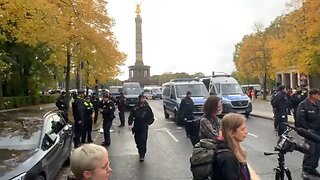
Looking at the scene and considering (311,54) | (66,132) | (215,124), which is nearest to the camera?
(215,124)

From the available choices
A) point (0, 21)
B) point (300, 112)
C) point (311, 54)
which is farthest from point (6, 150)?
point (311, 54)

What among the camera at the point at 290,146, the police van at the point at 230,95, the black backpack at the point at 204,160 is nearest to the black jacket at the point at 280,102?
the police van at the point at 230,95

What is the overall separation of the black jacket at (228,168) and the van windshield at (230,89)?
24287 mm

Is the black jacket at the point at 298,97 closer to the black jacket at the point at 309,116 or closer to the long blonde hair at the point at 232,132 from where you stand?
the black jacket at the point at 309,116

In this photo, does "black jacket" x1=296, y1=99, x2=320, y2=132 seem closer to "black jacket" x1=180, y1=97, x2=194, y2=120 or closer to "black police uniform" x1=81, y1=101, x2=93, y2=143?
"black jacket" x1=180, y1=97, x2=194, y2=120

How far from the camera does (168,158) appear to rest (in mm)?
11461

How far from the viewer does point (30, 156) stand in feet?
22.2

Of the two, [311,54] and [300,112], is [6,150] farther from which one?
[311,54]

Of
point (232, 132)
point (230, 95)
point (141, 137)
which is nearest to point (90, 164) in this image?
point (232, 132)

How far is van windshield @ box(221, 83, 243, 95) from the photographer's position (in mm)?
27469

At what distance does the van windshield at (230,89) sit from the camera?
2747 centimetres

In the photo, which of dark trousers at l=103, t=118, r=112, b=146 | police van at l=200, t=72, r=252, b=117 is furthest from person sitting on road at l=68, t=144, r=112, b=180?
police van at l=200, t=72, r=252, b=117

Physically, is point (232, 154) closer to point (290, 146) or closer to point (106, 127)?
point (290, 146)

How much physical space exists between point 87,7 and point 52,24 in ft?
27.5
